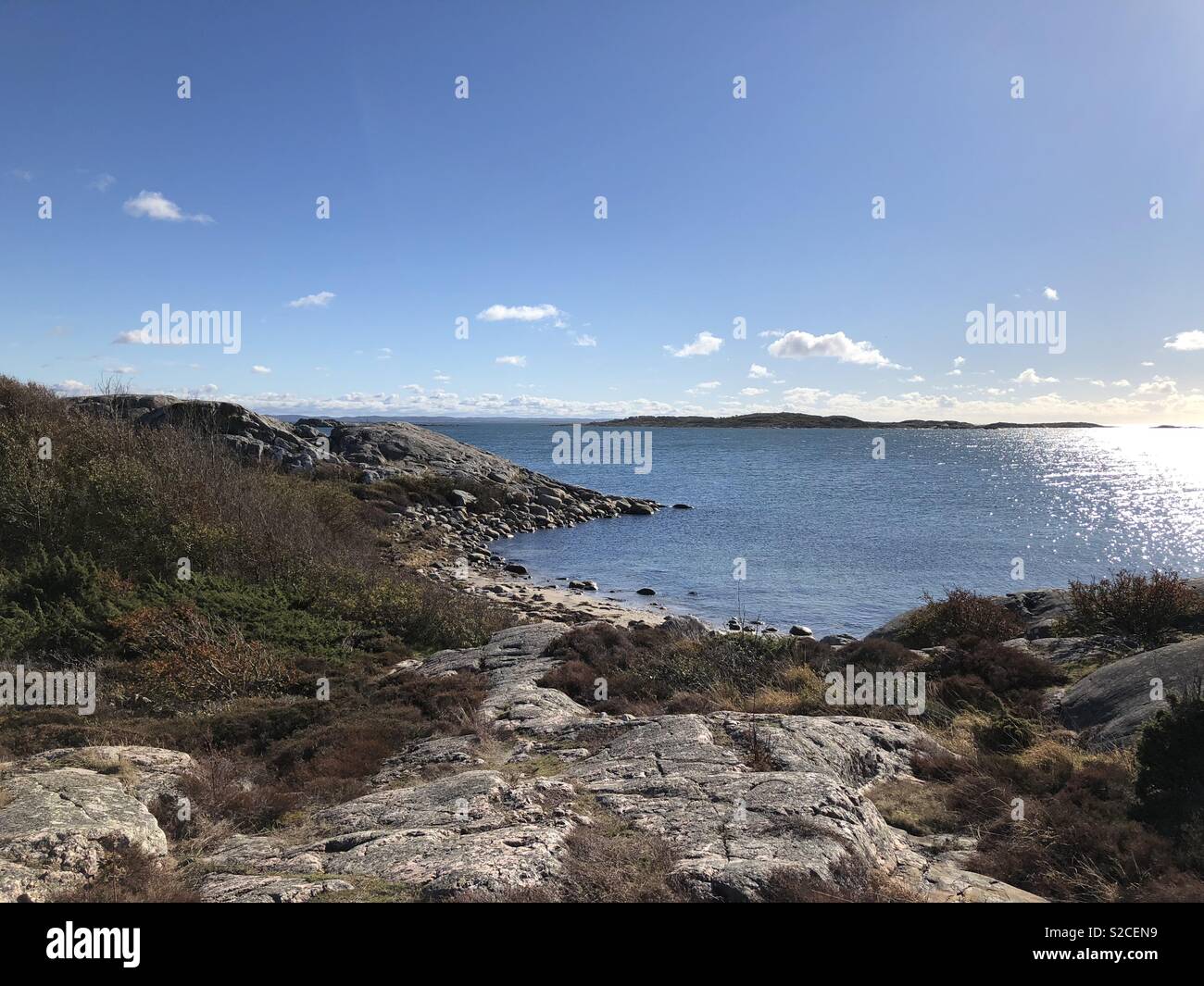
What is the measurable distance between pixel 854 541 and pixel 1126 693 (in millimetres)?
33779

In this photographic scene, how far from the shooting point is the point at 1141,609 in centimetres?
1405

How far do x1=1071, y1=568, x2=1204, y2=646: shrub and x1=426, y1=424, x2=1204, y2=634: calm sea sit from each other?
1009cm

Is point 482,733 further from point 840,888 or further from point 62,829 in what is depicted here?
point 840,888

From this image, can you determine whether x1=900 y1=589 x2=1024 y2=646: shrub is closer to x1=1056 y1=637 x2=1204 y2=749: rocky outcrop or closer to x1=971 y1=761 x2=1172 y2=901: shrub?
x1=1056 y1=637 x2=1204 y2=749: rocky outcrop

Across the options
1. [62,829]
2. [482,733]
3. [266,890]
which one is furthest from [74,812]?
[482,733]

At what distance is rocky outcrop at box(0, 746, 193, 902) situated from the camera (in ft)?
17.2

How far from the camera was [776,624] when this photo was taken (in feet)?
84.9

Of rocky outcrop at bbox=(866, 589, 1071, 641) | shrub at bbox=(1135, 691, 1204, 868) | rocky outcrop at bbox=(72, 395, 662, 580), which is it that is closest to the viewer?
shrub at bbox=(1135, 691, 1204, 868)

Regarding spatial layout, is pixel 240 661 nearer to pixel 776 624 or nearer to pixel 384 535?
pixel 776 624

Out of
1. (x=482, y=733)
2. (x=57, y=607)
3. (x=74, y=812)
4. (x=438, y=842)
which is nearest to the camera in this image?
(x=438, y=842)

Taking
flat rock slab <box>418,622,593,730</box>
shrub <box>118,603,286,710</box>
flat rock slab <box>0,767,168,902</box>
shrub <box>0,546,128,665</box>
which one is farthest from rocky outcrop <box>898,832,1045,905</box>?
shrub <box>0,546,128,665</box>

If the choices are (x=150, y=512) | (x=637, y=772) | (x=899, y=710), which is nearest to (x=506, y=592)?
(x=150, y=512)
